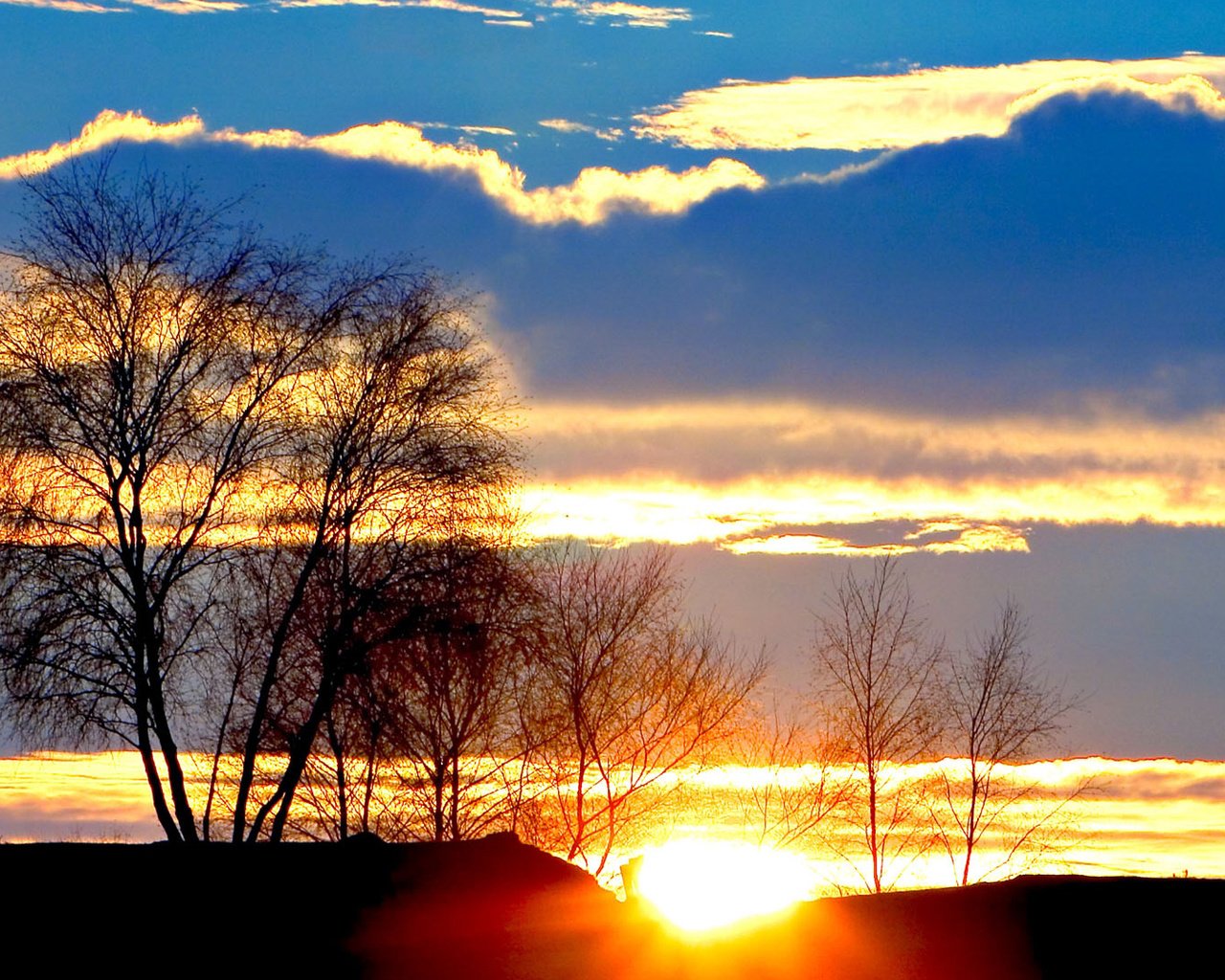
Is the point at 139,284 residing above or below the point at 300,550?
above

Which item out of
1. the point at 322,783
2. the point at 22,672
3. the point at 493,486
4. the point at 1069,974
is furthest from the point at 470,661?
the point at 1069,974

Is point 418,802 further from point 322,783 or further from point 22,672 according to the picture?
point 22,672

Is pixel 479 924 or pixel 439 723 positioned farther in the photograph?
pixel 439 723

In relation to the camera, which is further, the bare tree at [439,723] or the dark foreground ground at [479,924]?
the bare tree at [439,723]

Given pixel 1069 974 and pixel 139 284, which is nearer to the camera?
pixel 1069 974

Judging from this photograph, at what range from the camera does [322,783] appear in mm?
42938

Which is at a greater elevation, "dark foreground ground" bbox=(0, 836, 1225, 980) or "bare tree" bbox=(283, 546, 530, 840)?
"bare tree" bbox=(283, 546, 530, 840)

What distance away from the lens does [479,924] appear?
23.2m

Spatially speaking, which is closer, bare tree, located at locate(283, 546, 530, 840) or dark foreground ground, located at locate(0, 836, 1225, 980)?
dark foreground ground, located at locate(0, 836, 1225, 980)

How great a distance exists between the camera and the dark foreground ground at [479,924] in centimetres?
2153

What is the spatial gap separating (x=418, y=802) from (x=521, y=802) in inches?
111

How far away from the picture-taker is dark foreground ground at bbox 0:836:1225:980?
2153 cm

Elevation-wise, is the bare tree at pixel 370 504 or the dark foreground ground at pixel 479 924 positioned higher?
the bare tree at pixel 370 504

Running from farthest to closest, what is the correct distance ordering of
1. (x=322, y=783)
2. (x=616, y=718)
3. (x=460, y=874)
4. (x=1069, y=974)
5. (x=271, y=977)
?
(x=616, y=718) → (x=322, y=783) → (x=460, y=874) → (x=1069, y=974) → (x=271, y=977)
